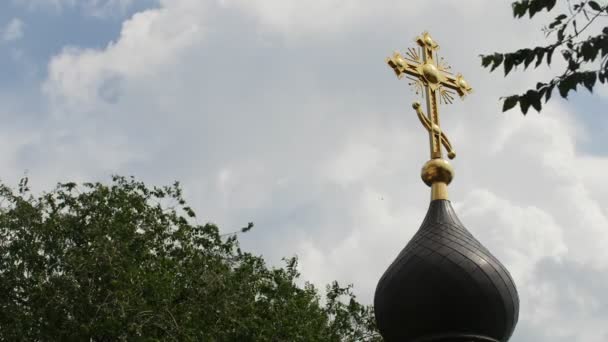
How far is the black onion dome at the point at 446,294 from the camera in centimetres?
1197

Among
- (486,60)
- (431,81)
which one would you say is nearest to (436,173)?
(431,81)

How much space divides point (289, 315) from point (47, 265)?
14.4 feet

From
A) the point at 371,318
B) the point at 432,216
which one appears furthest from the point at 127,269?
the point at 432,216

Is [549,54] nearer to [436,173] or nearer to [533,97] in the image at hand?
[533,97]

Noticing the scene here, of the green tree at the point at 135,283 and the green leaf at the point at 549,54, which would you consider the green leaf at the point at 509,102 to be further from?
the green tree at the point at 135,283

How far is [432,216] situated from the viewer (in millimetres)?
13531

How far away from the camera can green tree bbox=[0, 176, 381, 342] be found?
1762 cm

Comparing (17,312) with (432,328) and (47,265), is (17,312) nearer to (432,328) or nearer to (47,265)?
(47,265)

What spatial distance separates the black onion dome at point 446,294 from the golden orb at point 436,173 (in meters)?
0.97

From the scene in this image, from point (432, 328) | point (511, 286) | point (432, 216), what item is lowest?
point (432, 328)

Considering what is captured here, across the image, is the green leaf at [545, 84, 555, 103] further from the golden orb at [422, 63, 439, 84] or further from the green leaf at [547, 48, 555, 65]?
the golden orb at [422, 63, 439, 84]

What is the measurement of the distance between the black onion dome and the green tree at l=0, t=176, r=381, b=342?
525 centimetres

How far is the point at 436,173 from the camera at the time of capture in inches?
547

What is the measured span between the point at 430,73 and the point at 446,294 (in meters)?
3.58
